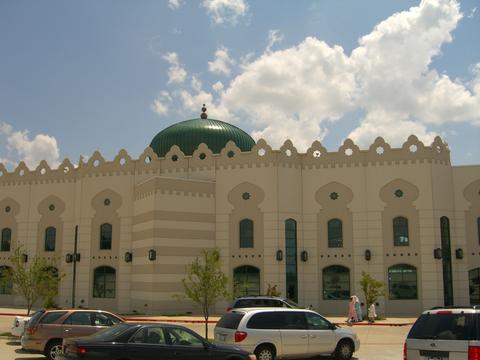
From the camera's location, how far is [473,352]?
33.7ft

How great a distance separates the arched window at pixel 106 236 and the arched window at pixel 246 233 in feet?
28.5

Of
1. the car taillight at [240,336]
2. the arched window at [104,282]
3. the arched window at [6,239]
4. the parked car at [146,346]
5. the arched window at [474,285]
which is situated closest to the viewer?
the parked car at [146,346]

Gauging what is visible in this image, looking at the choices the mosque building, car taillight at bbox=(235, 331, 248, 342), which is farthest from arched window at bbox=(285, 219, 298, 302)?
car taillight at bbox=(235, 331, 248, 342)

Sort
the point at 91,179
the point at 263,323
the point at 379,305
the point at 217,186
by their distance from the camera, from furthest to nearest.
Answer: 1. the point at 91,179
2. the point at 217,186
3. the point at 379,305
4. the point at 263,323

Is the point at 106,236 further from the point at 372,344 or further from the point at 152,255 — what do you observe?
the point at 372,344

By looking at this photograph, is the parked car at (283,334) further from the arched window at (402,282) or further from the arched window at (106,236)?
the arched window at (106,236)

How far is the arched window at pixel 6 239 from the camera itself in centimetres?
4047

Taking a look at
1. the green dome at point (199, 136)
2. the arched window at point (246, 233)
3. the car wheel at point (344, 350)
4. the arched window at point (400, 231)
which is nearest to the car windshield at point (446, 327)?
the car wheel at point (344, 350)

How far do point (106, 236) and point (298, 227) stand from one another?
487 inches

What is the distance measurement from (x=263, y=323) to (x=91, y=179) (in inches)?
970

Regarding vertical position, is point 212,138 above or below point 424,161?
above

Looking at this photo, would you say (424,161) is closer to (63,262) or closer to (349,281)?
(349,281)

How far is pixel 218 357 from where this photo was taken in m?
12.8

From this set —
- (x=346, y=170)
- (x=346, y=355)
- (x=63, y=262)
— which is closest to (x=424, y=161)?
(x=346, y=170)
